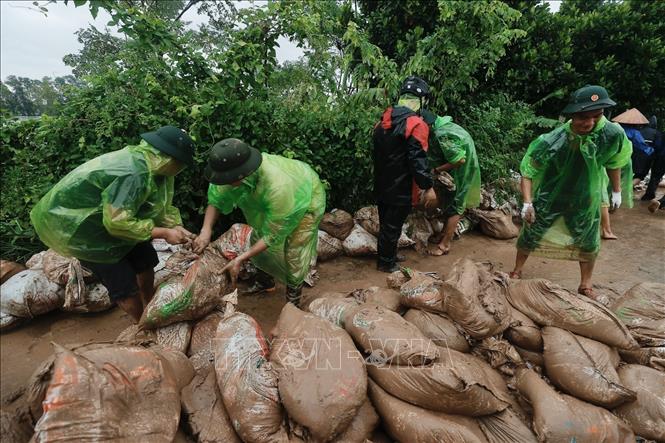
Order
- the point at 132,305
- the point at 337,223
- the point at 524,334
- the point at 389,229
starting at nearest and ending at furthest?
the point at 524,334 < the point at 132,305 < the point at 389,229 < the point at 337,223

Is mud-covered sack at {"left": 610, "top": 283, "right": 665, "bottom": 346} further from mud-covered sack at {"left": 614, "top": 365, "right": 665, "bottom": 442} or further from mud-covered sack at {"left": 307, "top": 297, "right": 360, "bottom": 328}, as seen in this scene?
mud-covered sack at {"left": 307, "top": 297, "right": 360, "bottom": 328}

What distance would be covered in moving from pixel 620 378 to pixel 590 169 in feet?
4.92

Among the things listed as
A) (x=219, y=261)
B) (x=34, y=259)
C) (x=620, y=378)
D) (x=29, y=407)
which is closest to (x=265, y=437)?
(x=29, y=407)

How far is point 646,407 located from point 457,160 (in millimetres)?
2497

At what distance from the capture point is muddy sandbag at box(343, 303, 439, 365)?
167 cm

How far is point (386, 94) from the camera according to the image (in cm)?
456

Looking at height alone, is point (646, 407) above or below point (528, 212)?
below

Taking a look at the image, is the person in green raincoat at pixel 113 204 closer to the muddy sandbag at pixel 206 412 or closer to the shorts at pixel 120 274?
the shorts at pixel 120 274

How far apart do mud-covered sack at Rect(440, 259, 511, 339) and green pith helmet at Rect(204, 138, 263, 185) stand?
1302 millimetres

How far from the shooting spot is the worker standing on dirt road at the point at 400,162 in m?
3.15

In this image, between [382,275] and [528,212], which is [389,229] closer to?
[382,275]

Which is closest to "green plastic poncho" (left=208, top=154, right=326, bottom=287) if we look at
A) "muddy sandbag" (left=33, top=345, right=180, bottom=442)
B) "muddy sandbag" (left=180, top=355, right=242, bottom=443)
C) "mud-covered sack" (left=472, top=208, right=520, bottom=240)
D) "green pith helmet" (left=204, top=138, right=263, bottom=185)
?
"green pith helmet" (left=204, top=138, right=263, bottom=185)

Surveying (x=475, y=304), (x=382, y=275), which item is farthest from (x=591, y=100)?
(x=382, y=275)

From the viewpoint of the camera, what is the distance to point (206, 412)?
1.55 metres
